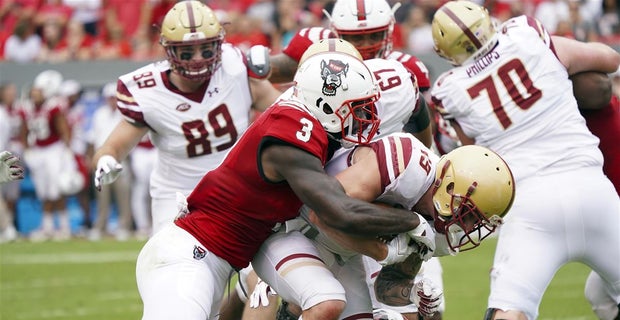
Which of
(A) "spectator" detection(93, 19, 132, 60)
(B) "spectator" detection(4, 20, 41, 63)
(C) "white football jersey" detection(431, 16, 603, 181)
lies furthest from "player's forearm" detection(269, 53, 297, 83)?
(B) "spectator" detection(4, 20, 41, 63)

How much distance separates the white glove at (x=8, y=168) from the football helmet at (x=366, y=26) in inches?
79.7

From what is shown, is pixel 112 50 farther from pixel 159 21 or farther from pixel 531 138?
pixel 531 138

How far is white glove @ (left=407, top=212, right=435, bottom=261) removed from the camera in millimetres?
4531

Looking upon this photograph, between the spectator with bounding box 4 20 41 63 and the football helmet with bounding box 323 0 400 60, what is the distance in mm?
9417

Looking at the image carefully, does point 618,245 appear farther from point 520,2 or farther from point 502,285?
point 520,2

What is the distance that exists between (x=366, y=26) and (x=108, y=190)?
26.4 ft

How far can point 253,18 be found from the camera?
14.1 m

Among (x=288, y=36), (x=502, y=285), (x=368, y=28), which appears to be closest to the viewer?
(x=502, y=285)

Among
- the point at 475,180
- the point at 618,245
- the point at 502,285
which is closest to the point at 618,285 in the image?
the point at 618,245

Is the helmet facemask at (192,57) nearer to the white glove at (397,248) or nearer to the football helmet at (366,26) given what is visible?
the football helmet at (366,26)

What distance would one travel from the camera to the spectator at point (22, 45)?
14.6 metres

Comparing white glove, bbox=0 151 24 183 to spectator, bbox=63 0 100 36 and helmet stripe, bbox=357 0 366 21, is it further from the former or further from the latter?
spectator, bbox=63 0 100 36

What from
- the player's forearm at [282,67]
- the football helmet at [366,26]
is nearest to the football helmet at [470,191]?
the football helmet at [366,26]

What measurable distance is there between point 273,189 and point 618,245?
193cm
